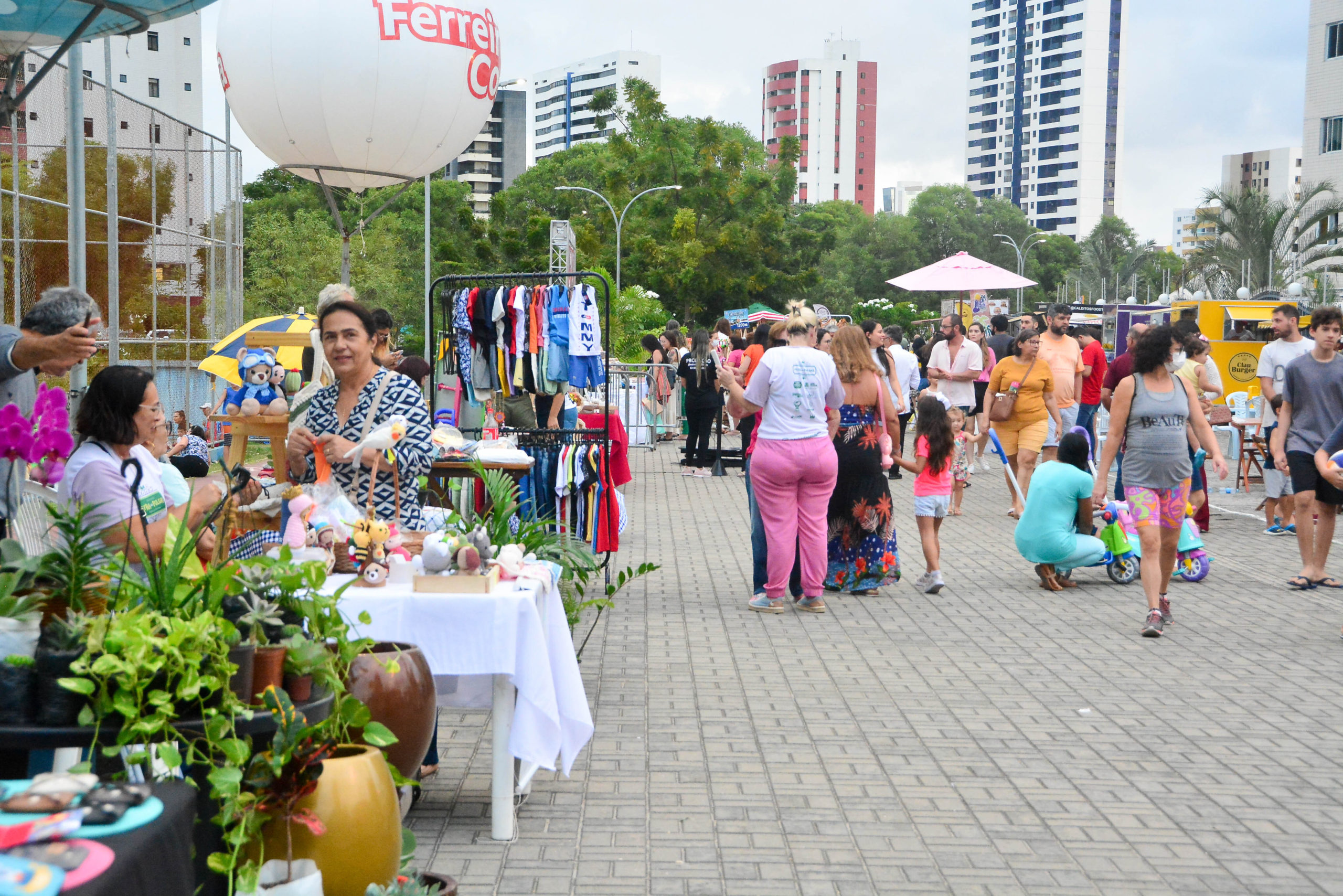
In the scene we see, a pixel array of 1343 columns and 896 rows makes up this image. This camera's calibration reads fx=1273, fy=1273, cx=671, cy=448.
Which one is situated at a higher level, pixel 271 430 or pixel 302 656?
pixel 271 430

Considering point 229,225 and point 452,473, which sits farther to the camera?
point 229,225

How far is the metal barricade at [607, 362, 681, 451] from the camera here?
2186cm

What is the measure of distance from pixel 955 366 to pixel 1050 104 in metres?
161

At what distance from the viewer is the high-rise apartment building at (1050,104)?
520ft

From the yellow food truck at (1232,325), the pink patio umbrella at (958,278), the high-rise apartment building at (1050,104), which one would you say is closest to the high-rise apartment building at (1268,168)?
the high-rise apartment building at (1050,104)

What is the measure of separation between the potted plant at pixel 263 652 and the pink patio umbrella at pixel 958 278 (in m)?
18.5

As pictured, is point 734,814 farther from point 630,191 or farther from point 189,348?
point 630,191

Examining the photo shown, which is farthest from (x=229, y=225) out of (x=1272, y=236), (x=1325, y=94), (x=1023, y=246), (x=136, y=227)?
(x=1023, y=246)

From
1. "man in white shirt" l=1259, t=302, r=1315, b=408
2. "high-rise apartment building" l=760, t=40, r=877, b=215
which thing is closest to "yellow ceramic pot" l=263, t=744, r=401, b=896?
"man in white shirt" l=1259, t=302, r=1315, b=408

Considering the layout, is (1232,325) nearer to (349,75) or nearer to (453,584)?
(349,75)

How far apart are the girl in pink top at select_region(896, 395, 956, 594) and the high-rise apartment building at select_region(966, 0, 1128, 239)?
159 m

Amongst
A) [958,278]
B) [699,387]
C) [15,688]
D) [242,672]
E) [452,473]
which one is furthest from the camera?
[958,278]

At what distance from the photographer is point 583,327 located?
346 inches

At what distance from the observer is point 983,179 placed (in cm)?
→ 17838
